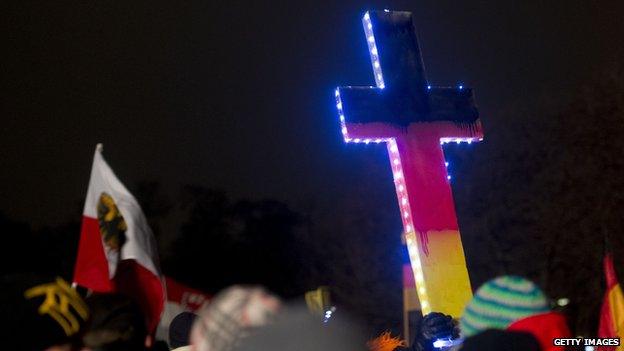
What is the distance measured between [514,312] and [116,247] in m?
Result: 4.93

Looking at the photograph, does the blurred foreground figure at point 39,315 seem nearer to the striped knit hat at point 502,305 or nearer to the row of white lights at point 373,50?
the striped knit hat at point 502,305

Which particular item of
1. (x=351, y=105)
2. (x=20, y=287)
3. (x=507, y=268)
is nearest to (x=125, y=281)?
(x=351, y=105)

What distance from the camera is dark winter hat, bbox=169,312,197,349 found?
4.57 m

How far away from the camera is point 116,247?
7.34 m

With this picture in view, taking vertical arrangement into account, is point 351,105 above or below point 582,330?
above

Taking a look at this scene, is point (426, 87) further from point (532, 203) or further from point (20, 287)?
point (532, 203)

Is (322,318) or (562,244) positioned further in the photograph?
(562,244)

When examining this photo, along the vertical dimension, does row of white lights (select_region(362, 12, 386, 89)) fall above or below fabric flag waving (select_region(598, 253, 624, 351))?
above

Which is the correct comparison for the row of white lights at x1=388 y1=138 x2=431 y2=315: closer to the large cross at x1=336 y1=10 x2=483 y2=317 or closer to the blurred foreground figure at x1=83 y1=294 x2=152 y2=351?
the large cross at x1=336 y1=10 x2=483 y2=317

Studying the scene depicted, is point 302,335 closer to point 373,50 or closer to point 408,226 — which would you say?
point 408,226

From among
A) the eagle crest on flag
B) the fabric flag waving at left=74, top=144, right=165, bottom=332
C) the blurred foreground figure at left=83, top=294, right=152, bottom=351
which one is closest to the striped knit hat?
the blurred foreground figure at left=83, top=294, right=152, bottom=351

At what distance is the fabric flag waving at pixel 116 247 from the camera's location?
285 inches

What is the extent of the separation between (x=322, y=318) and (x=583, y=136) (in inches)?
627

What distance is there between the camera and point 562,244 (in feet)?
58.5
